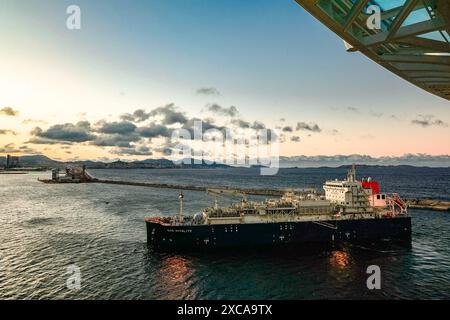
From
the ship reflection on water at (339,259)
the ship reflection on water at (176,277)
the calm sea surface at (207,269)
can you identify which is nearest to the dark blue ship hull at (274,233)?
the calm sea surface at (207,269)

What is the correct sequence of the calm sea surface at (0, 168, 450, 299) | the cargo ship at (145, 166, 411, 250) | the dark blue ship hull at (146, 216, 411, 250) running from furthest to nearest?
the cargo ship at (145, 166, 411, 250) < the dark blue ship hull at (146, 216, 411, 250) < the calm sea surface at (0, 168, 450, 299)

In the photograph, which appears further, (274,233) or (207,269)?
(274,233)

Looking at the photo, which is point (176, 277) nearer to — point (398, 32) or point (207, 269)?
point (207, 269)

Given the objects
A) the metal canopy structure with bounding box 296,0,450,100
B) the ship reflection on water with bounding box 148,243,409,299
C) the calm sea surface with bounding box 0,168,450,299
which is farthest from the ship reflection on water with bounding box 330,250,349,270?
the metal canopy structure with bounding box 296,0,450,100

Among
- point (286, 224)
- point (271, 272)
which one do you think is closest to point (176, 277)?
point (271, 272)

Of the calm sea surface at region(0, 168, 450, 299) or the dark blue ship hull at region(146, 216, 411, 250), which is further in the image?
the dark blue ship hull at region(146, 216, 411, 250)

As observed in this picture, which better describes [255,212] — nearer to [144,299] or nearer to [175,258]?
[175,258]

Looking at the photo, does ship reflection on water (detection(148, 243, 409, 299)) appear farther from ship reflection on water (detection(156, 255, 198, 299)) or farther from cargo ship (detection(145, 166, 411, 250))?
cargo ship (detection(145, 166, 411, 250))
